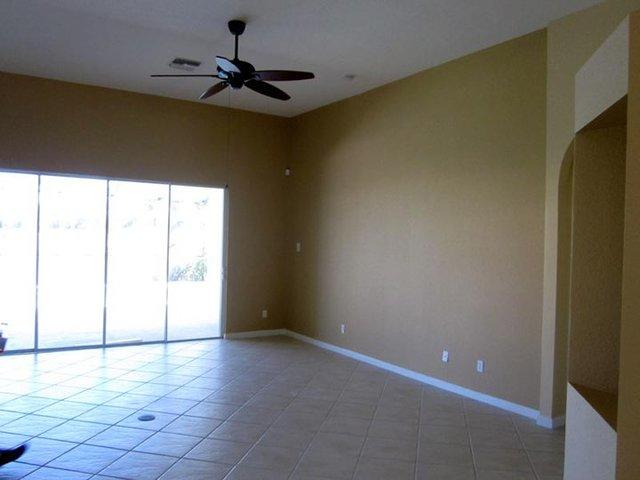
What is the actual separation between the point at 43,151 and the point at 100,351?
2.77 m

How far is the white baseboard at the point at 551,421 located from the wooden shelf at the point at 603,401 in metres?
2.47

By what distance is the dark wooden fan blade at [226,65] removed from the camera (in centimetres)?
405

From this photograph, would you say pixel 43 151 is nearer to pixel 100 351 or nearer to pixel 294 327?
pixel 100 351

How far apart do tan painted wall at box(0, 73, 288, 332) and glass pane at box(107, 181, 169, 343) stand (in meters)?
0.32

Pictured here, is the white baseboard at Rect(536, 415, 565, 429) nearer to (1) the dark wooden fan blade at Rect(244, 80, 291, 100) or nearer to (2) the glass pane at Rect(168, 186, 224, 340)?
(1) the dark wooden fan blade at Rect(244, 80, 291, 100)

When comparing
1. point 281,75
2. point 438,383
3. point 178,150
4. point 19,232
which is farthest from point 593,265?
point 19,232

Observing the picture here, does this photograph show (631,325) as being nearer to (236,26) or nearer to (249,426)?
(249,426)

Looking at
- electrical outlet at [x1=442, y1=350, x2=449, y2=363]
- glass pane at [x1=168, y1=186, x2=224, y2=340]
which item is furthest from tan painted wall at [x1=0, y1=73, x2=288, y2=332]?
electrical outlet at [x1=442, y1=350, x2=449, y2=363]

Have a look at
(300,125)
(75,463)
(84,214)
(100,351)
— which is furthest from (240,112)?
(75,463)

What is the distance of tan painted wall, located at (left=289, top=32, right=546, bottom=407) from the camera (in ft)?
15.3

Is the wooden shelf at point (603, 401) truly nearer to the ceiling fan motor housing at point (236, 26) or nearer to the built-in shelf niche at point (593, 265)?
the built-in shelf niche at point (593, 265)

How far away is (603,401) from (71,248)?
705cm

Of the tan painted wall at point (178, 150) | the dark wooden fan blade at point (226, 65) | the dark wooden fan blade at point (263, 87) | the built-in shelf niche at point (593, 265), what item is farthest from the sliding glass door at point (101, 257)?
the built-in shelf niche at point (593, 265)

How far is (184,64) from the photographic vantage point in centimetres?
579
